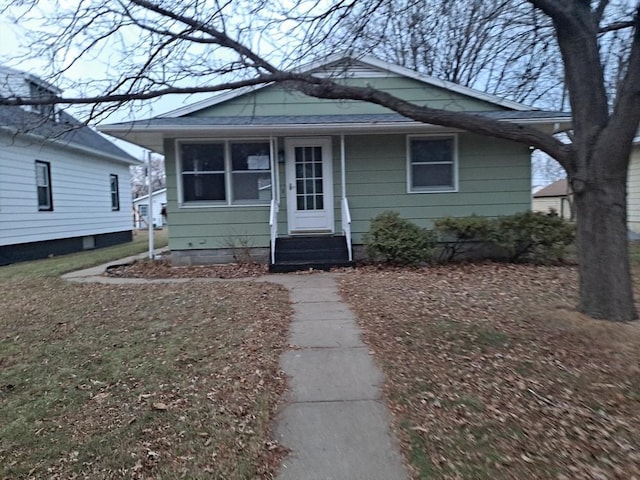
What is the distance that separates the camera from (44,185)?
14414 mm

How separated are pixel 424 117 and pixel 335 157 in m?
5.43

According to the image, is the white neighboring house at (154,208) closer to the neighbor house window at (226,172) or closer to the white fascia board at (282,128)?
the neighbor house window at (226,172)

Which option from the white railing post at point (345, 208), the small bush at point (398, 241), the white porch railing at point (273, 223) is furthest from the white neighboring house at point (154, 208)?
the small bush at point (398, 241)

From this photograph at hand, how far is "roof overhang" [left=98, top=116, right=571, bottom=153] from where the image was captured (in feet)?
31.7

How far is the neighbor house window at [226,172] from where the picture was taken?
10570 millimetres

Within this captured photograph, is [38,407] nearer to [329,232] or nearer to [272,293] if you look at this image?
[272,293]

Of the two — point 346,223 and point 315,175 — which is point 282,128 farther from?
point 346,223

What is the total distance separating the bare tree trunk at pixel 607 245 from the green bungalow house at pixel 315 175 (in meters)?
5.68

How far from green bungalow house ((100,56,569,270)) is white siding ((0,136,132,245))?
378cm

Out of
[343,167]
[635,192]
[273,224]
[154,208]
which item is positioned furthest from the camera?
[154,208]

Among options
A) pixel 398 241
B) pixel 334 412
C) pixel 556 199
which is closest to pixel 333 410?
pixel 334 412

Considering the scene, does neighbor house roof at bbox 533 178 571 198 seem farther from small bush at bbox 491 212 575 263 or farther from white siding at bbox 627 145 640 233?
small bush at bbox 491 212 575 263

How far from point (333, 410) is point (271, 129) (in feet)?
24.8

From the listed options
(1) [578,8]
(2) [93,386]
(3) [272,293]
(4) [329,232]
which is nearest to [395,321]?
(3) [272,293]
